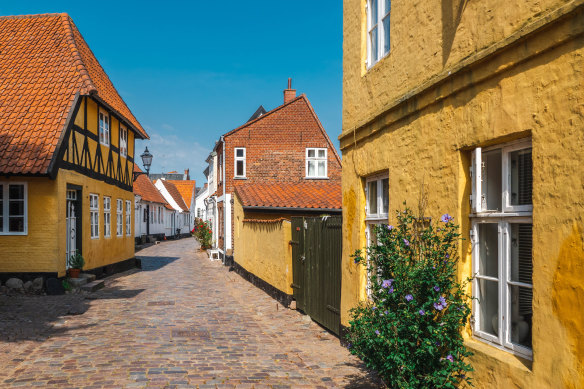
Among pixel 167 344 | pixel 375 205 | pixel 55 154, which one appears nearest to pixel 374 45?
pixel 375 205

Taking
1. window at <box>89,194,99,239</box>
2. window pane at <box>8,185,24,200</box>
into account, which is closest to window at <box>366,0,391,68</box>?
window pane at <box>8,185,24,200</box>

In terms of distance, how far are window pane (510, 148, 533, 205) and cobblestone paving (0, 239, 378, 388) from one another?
2.99 metres

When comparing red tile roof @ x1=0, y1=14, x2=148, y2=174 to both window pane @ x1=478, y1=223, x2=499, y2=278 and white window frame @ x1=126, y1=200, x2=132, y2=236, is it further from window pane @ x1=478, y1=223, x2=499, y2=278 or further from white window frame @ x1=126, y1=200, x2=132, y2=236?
window pane @ x1=478, y1=223, x2=499, y2=278

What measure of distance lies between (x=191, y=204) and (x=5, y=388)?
57.3 m

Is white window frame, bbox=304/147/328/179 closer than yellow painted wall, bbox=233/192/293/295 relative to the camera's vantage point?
No

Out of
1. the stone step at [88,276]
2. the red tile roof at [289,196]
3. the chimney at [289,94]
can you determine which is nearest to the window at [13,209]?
the stone step at [88,276]

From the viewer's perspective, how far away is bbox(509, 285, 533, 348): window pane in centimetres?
372

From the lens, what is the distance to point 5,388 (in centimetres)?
573

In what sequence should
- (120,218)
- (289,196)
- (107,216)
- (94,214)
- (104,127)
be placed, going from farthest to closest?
(289,196)
(120,218)
(107,216)
(104,127)
(94,214)

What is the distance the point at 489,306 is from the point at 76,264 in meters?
12.2

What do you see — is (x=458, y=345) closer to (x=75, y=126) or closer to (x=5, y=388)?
(x=5, y=388)

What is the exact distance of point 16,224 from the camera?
12969 millimetres

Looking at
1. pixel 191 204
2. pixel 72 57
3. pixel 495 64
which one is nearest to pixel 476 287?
pixel 495 64

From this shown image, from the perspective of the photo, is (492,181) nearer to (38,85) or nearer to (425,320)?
(425,320)
